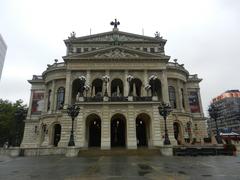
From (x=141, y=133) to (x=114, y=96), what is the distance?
28.5ft

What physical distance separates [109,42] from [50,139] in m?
24.8

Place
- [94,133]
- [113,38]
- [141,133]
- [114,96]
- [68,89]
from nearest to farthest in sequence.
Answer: [114,96], [94,133], [141,133], [68,89], [113,38]

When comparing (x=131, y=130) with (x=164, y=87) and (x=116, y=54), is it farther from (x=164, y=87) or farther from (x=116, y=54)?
(x=116, y=54)

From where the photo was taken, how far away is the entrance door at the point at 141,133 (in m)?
35.7

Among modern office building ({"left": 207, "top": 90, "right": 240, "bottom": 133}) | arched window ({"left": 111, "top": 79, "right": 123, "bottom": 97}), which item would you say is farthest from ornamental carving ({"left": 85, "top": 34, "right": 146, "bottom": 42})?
modern office building ({"left": 207, "top": 90, "right": 240, "bottom": 133})

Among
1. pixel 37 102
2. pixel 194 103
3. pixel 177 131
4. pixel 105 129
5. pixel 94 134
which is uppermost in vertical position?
pixel 37 102

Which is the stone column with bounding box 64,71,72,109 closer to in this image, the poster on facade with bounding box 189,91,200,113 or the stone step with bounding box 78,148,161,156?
the stone step with bounding box 78,148,161,156

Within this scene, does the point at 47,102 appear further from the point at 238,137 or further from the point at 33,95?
the point at 238,137

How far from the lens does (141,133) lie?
118 ft

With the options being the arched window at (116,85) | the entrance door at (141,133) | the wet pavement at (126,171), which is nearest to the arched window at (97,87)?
the arched window at (116,85)

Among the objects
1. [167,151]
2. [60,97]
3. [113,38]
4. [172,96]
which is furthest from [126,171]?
[113,38]

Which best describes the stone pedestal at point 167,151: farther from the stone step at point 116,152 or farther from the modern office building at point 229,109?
the modern office building at point 229,109

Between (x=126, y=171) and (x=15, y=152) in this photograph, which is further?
(x=15, y=152)

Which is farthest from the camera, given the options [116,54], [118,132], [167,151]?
[116,54]
